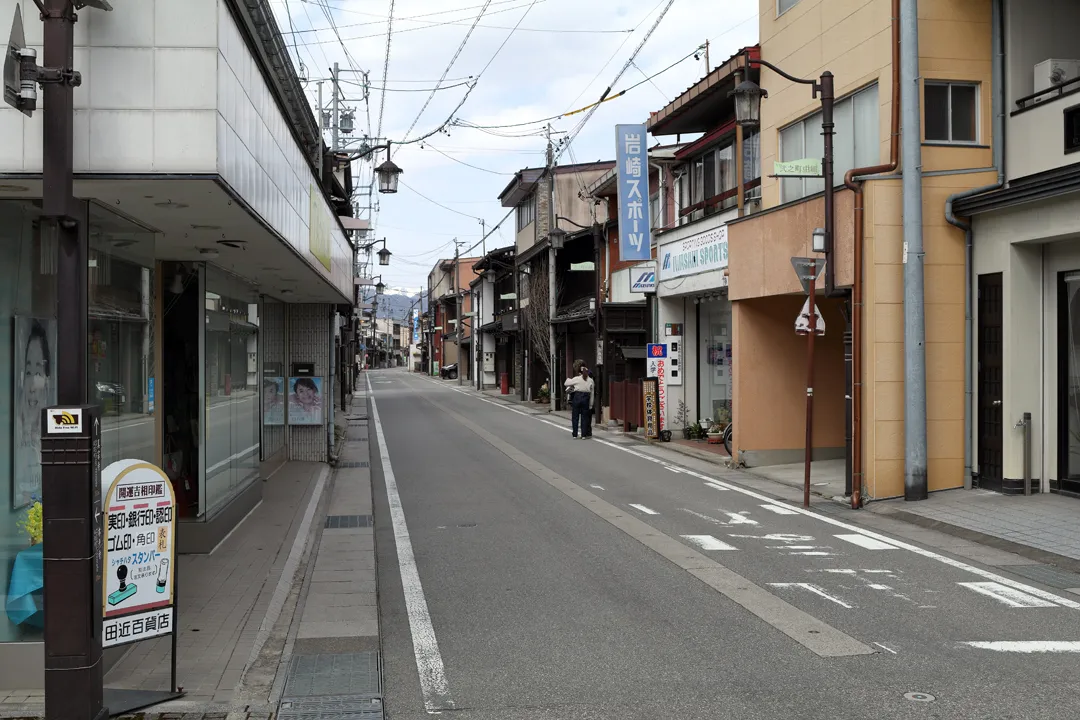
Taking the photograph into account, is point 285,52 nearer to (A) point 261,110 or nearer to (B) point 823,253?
(A) point 261,110

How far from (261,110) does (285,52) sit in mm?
7692

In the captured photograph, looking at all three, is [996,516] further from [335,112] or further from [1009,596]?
[335,112]

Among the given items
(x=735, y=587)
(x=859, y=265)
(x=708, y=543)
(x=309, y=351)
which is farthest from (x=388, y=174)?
(x=735, y=587)

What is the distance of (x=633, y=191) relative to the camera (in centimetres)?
2269

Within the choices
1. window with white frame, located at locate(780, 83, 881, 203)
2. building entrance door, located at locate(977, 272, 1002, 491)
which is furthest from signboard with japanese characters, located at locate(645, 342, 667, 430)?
building entrance door, located at locate(977, 272, 1002, 491)

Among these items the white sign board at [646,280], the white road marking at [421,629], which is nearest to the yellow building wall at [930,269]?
the white road marking at [421,629]

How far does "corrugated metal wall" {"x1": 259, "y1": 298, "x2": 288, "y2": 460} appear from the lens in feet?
53.1

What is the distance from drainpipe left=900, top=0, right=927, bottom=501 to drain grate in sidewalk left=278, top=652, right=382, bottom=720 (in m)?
8.77

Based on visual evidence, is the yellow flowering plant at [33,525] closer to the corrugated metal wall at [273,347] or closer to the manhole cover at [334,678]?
the manhole cover at [334,678]

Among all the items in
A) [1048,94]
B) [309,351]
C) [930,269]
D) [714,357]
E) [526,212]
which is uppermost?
[526,212]

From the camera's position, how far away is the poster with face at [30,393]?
5.81 metres

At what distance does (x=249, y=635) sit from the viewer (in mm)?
6789

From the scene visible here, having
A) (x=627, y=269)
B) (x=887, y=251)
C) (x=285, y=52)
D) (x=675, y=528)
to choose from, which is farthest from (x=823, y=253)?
(x=627, y=269)

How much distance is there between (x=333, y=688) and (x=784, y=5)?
14.0 metres
